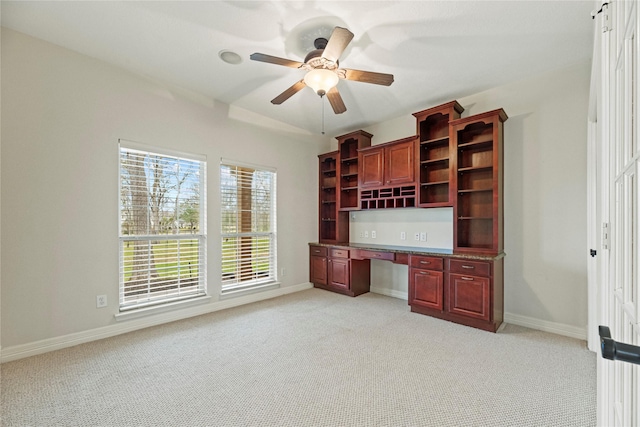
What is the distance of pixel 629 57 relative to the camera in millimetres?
690


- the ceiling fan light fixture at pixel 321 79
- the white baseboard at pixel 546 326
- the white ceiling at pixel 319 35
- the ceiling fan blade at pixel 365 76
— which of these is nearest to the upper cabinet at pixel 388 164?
the white ceiling at pixel 319 35

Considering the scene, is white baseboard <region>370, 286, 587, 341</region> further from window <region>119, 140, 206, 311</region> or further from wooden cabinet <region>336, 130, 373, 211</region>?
window <region>119, 140, 206, 311</region>

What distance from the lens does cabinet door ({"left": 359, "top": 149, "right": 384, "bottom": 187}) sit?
170 inches

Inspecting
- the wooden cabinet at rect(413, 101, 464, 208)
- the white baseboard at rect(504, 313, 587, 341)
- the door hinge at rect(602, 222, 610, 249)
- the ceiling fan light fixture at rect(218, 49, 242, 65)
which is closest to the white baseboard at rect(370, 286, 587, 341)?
the white baseboard at rect(504, 313, 587, 341)

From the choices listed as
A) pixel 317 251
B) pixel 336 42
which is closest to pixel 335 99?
pixel 336 42

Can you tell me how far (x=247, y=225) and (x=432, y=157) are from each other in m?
2.85

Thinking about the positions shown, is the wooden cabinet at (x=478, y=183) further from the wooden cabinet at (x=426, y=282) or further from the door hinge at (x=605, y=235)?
Answer: the door hinge at (x=605, y=235)

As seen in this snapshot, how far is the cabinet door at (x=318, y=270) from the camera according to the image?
4812 millimetres

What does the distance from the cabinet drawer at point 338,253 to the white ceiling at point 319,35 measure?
234cm

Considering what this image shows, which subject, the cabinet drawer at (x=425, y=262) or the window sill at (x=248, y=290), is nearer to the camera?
the cabinet drawer at (x=425, y=262)

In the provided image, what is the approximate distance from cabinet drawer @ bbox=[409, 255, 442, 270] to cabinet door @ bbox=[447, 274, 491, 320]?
20 centimetres

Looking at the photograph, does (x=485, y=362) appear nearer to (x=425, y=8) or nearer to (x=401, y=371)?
(x=401, y=371)

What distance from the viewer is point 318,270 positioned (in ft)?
16.1

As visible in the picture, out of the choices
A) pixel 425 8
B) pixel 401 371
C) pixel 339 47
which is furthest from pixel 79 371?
pixel 425 8
